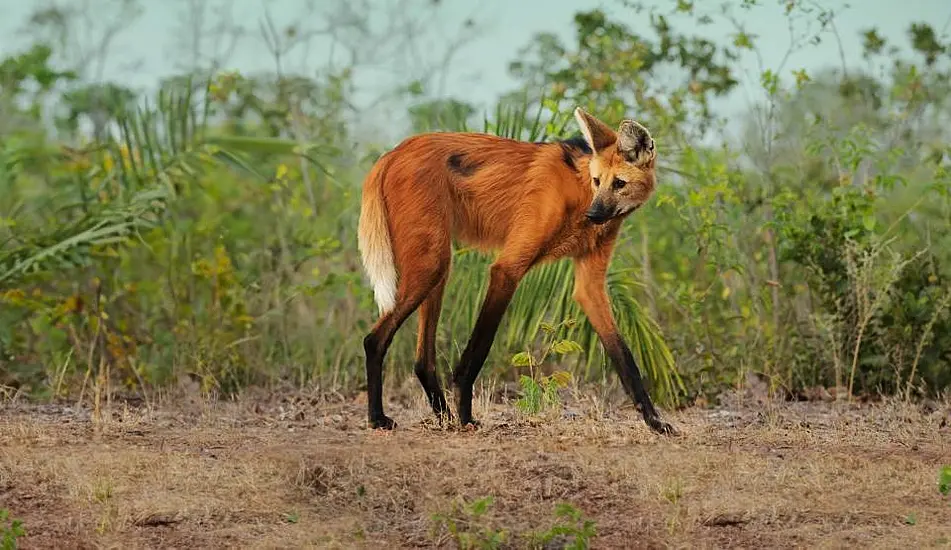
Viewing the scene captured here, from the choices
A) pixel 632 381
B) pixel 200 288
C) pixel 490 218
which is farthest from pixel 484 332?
pixel 200 288

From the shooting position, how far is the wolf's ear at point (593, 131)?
5309mm

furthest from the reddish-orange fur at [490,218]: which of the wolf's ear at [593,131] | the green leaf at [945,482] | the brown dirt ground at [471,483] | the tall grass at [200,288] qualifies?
the green leaf at [945,482]

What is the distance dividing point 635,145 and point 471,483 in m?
1.68

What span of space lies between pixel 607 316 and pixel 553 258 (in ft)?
1.19

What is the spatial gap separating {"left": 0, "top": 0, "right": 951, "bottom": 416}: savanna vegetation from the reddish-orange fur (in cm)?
84

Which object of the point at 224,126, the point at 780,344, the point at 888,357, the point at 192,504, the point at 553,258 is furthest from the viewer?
the point at 224,126

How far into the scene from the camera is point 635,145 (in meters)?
5.27

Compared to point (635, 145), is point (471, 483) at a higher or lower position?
lower

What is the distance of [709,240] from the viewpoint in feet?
23.3

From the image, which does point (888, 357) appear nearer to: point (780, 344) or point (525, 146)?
point (780, 344)

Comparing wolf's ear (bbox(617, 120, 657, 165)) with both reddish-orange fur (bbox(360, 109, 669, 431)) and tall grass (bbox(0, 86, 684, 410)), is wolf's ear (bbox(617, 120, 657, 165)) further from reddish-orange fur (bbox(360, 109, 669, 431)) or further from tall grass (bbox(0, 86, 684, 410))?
tall grass (bbox(0, 86, 684, 410))

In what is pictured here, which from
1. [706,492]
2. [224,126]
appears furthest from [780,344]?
[224,126]

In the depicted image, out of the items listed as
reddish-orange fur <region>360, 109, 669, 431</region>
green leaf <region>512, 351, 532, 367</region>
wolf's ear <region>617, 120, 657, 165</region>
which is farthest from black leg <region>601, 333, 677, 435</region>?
wolf's ear <region>617, 120, 657, 165</region>

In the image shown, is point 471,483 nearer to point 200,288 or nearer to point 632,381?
point 632,381
